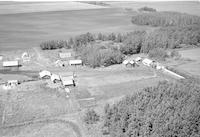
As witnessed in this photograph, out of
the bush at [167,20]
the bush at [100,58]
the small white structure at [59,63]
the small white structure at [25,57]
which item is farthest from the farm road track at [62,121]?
the bush at [167,20]

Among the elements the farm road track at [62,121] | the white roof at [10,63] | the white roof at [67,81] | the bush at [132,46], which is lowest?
the farm road track at [62,121]

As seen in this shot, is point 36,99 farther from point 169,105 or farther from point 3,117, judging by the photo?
point 169,105

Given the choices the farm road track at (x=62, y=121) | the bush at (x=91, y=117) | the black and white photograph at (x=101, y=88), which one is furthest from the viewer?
the bush at (x=91, y=117)

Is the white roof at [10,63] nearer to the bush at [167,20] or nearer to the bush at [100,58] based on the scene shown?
the bush at [100,58]

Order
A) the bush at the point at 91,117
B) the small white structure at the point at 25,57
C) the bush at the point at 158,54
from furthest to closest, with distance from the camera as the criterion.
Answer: the bush at the point at 158,54
the small white structure at the point at 25,57
the bush at the point at 91,117

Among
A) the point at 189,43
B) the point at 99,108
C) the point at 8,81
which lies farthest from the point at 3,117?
the point at 189,43

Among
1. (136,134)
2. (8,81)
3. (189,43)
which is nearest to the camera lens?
(136,134)

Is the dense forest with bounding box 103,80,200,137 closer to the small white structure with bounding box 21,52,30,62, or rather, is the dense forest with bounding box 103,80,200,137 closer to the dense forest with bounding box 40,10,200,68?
the dense forest with bounding box 40,10,200,68
